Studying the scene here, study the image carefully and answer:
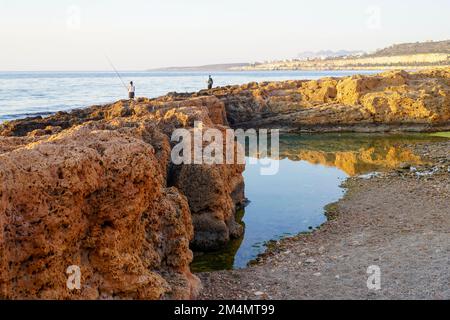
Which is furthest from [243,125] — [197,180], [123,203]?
[123,203]

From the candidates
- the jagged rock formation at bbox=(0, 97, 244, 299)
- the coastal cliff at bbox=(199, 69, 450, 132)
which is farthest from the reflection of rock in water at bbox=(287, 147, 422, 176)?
the jagged rock formation at bbox=(0, 97, 244, 299)

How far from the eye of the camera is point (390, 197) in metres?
18.1

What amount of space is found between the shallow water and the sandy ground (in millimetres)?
968

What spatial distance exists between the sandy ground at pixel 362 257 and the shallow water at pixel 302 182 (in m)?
0.97

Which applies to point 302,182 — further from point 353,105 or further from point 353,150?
point 353,105

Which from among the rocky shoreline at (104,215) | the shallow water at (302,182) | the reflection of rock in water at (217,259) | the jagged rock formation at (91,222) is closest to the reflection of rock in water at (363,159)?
the shallow water at (302,182)

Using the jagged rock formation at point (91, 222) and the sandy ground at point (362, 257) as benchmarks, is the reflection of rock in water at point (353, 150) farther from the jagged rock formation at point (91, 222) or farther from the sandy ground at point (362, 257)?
the jagged rock formation at point (91, 222)

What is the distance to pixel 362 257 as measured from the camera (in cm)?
1167

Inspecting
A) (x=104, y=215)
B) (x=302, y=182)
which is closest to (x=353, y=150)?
(x=302, y=182)

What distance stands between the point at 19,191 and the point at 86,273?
1.90 metres

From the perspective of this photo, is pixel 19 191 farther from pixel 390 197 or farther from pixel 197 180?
pixel 390 197

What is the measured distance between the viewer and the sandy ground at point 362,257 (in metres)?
9.73

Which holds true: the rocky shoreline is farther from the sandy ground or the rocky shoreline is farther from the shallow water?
the shallow water

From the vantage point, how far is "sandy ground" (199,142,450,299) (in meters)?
9.73
